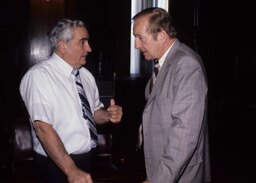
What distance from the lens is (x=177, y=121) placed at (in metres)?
1.64

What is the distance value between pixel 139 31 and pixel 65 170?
86 cm

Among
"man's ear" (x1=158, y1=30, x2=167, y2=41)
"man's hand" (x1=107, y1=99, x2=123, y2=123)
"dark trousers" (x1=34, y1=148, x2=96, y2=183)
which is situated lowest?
"dark trousers" (x1=34, y1=148, x2=96, y2=183)

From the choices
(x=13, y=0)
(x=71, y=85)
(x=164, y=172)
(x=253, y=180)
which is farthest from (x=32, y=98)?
(x=13, y=0)

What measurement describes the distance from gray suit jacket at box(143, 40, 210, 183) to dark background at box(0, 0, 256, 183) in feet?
8.48

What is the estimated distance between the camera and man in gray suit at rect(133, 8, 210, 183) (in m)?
1.63

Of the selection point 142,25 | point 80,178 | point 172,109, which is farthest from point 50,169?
point 142,25

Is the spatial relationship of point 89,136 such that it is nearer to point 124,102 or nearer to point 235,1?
point 124,102

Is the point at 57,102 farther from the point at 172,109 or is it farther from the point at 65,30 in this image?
the point at 172,109

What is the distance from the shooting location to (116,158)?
3555 mm

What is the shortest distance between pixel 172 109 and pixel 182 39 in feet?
17.4

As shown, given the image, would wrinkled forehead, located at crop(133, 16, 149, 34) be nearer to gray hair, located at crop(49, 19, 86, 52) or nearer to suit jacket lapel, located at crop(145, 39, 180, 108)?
suit jacket lapel, located at crop(145, 39, 180, 108)

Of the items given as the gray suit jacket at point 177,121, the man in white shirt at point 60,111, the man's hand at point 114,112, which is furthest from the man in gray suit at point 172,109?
the man's hand at point 114,112

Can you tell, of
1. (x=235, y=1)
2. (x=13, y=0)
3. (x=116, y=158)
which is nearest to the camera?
(x=116, y=158)

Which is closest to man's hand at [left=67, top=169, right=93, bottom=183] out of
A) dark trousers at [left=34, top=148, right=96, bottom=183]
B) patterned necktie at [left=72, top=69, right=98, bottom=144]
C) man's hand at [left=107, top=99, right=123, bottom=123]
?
dark trousers at [left=34, top=148, right=96, bottom=183]
